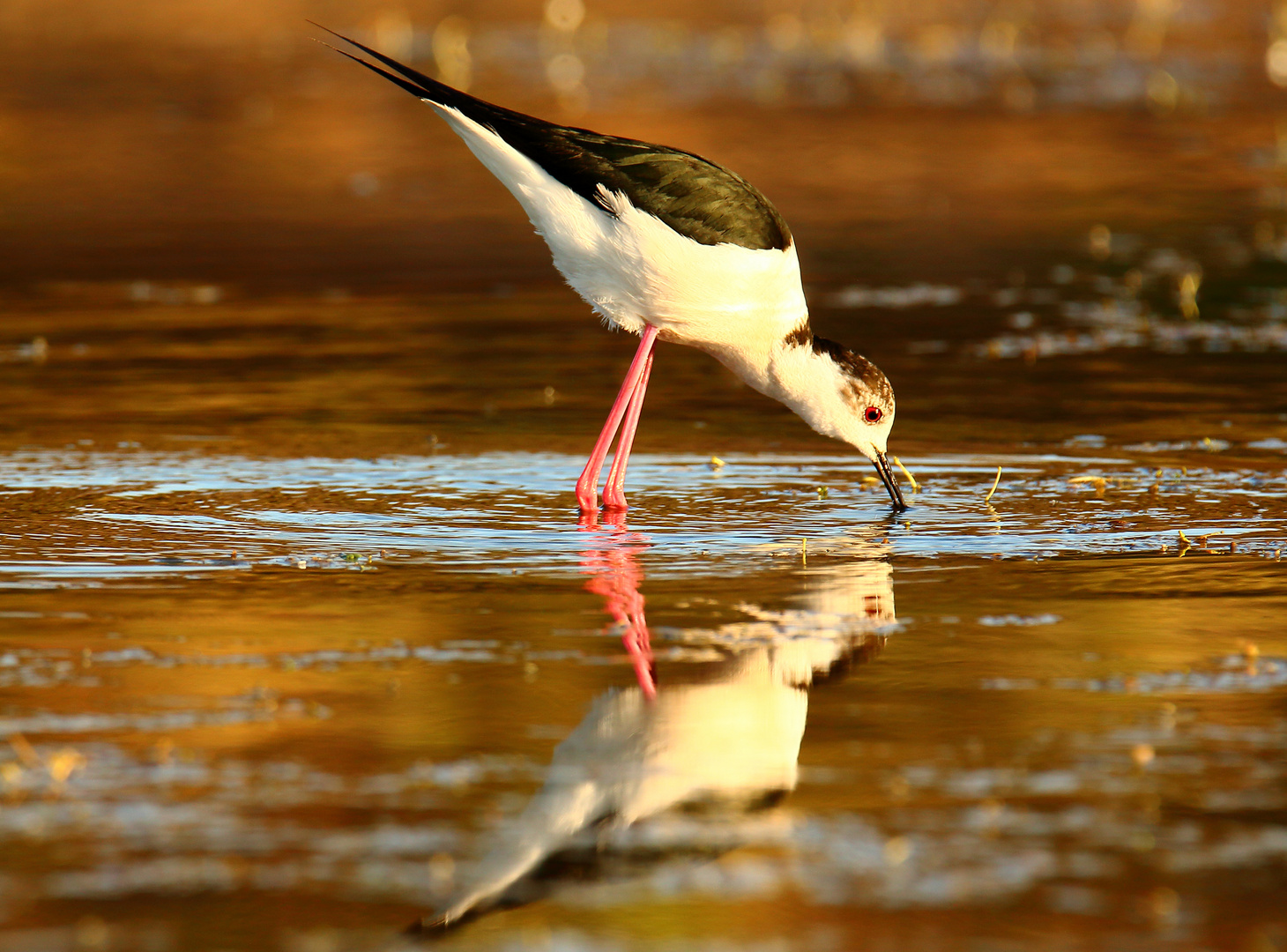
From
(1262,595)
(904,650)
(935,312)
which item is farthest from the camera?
(935,312)

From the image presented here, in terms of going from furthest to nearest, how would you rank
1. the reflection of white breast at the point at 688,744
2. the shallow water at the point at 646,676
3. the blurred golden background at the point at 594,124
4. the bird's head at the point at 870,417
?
1. the blurred golden background at the point at 594,124
2. the bird's head at the point at 870,417
3. the reflection of white breast at the point at 688,744
4. the shallow water at the point at 646,676

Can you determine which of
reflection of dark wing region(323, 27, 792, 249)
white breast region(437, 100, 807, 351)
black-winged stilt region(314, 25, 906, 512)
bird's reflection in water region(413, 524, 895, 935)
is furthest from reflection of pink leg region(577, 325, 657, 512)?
bird's reflection in water region(413, 524, 895, 935)

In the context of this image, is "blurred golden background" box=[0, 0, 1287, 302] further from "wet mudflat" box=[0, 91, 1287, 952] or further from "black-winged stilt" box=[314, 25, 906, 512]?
"black-winged stilt" box=[314, 25, 906, 512]

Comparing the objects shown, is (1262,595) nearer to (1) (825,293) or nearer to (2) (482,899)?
(2) (482,899)

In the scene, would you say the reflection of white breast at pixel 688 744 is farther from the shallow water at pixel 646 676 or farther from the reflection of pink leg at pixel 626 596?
the reflection of pink leg at pixel 626 596

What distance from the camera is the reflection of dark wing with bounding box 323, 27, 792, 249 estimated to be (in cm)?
759

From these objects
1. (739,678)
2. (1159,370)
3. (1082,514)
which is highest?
(1159,370)

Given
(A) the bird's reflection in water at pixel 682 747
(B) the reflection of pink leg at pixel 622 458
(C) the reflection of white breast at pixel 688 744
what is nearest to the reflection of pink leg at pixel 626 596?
(A) the bird's reflection in water at pixel 682 747

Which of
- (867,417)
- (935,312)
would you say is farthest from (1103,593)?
(935,312)

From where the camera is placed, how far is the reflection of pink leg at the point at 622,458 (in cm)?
754

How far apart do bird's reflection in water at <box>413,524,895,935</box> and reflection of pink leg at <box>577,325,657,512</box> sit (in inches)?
51.4

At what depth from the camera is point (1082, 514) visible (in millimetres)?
7199

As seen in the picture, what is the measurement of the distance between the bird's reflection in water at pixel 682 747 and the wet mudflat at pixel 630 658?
14 millimetres

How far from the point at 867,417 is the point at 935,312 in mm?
4320
